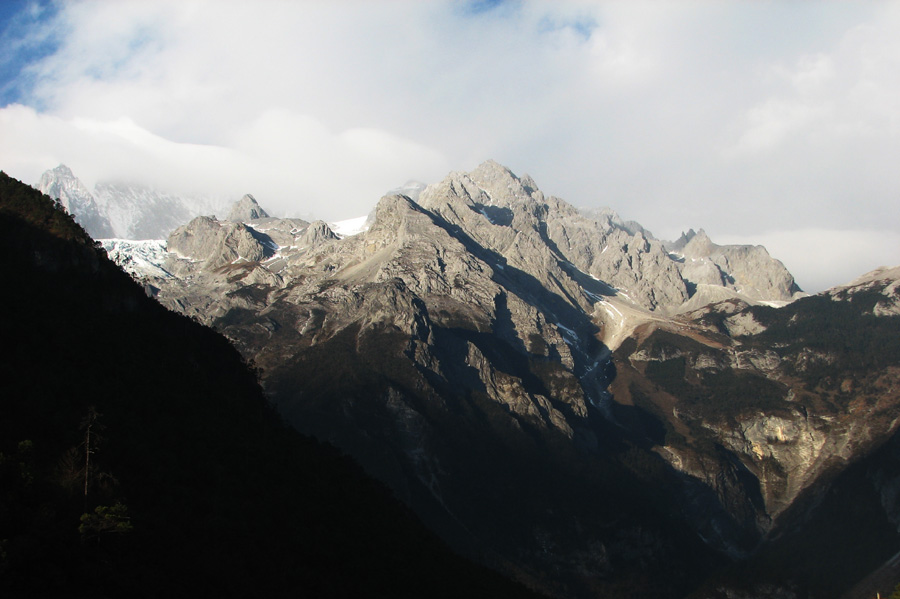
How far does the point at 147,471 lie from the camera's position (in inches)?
3802

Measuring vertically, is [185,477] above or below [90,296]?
below

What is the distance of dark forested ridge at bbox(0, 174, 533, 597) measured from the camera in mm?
75812

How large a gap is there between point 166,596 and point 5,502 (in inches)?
712

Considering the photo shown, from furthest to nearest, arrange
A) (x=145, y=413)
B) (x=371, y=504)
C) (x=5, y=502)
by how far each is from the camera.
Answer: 1. (x=371, y=504)
2. (x=145, y=413)
3. (x=5, y=502)

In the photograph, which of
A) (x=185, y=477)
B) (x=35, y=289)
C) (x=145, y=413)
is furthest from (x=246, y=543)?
(x=35, y=289)

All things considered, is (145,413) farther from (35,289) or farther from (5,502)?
(5,502)

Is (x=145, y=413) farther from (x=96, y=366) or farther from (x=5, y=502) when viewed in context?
(x=5, y=502)

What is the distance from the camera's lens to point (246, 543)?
100m

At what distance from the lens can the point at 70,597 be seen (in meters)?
68.1

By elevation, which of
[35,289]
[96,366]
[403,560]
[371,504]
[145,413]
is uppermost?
[35,289]

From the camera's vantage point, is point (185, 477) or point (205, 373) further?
point (205, 373)

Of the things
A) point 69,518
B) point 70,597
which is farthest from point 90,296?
point 70,597

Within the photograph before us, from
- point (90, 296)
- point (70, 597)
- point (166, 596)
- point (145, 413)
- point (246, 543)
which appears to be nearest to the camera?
point (70, 597)

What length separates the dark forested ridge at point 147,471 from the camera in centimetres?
7581
